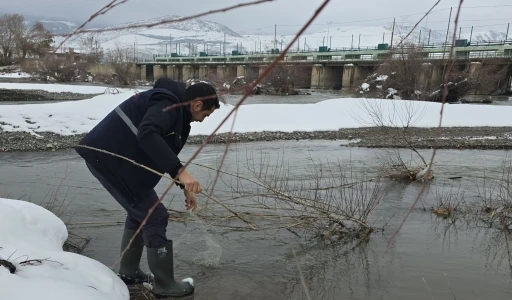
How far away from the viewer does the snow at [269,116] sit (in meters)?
14.4

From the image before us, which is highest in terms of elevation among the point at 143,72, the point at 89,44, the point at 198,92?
the point at 143,72

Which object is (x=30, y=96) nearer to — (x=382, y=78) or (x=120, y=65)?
(x=120, y=65)

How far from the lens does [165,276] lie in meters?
3.27

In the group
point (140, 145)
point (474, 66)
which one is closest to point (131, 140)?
point (140, 145)

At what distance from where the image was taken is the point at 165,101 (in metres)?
2.79

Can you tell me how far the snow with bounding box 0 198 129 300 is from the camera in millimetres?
2363

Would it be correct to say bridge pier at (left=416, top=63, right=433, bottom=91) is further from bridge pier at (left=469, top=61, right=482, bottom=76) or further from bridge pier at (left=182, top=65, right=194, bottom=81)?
bridge pier at (left=182, top=65, right=194, bottom=81)

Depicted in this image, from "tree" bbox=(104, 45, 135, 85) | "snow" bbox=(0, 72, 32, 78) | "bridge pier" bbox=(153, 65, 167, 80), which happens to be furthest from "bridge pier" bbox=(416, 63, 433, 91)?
"bridge pier" bbox=(153, 65, 167, 80)

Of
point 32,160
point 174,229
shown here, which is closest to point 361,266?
point 174,229

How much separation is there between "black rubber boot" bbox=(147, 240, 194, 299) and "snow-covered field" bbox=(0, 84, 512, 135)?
994 cm

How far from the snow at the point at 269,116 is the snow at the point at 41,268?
9.62 meters

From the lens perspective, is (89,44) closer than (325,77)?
Yes

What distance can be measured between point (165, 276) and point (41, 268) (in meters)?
0.93

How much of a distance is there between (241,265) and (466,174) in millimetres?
7514
